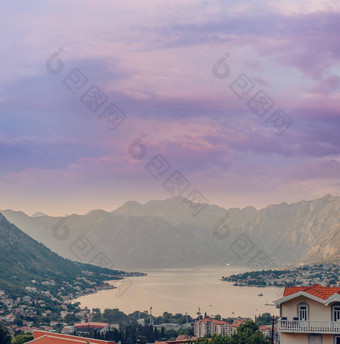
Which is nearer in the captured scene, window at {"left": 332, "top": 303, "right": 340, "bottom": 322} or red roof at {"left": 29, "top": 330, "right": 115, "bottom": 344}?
window at {"left": 332, "top": 303, "right": 340, "bottom": 322}

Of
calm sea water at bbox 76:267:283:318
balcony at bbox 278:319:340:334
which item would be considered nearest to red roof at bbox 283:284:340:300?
balcony at bbox 278:319:340:334

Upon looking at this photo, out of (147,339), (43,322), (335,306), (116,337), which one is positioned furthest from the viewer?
(43,322)

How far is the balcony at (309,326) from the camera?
843 inches

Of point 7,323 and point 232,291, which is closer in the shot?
point 7,323

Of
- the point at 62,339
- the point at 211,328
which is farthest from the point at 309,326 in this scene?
the point at 211,328

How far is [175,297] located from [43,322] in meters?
62.1

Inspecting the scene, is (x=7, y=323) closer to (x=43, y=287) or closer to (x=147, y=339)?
(x=147, y=339)

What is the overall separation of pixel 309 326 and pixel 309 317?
33 centimetres

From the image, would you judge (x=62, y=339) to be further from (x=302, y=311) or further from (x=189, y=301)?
(x=189, y=301)

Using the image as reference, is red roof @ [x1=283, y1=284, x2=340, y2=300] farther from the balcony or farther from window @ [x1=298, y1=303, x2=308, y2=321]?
the balcony

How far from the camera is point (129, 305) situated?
158 metres

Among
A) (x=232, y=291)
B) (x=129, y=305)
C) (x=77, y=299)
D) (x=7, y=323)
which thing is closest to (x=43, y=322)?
(x=7, y=323)

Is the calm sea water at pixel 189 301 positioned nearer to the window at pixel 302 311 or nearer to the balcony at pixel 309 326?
the window at pixel 302 311

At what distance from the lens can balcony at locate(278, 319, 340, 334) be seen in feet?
70.3
